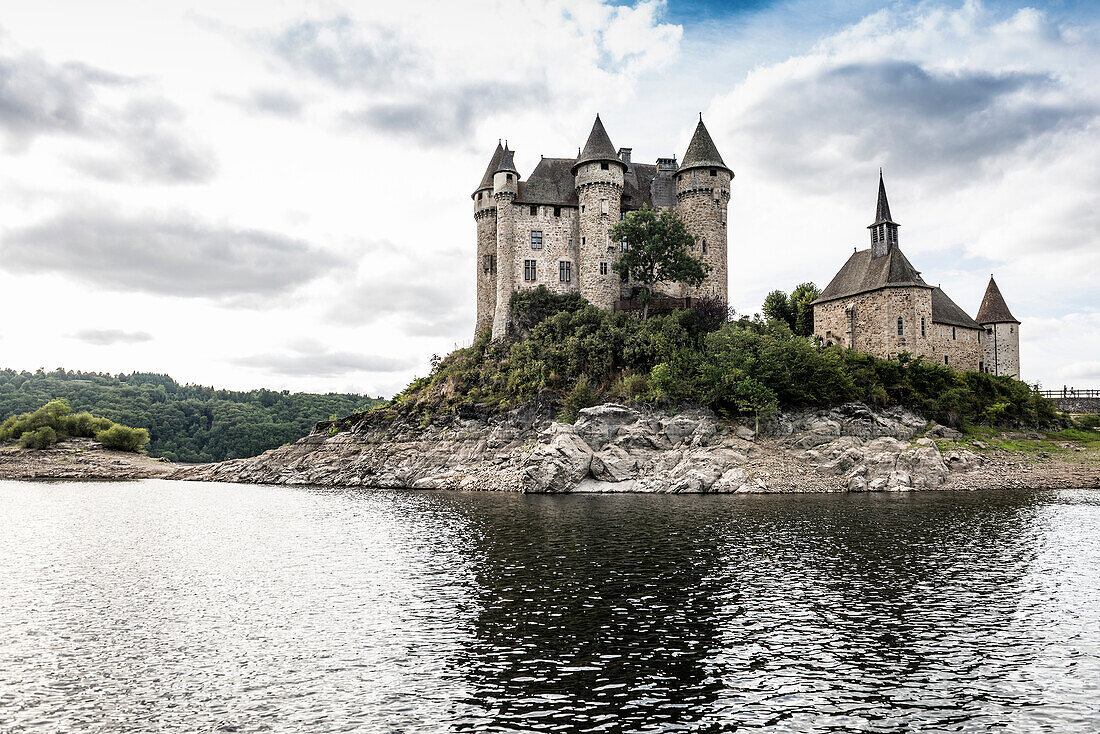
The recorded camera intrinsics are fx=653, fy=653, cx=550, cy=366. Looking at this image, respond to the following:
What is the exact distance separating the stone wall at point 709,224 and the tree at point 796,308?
41.7ft

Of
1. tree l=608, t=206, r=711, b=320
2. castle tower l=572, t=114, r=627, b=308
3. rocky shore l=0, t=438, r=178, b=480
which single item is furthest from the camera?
rocky shore l=0, t=438, r=178, b=480

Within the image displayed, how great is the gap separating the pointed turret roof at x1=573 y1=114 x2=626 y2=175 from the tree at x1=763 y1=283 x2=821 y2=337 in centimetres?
2800

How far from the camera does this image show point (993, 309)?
76375 mm

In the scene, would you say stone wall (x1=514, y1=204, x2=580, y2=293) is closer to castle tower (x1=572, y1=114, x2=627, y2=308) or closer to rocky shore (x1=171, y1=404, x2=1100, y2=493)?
castle tower (x1=572, y1=114, x2=627, y2=308)

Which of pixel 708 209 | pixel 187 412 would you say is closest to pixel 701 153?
pixel 708 209

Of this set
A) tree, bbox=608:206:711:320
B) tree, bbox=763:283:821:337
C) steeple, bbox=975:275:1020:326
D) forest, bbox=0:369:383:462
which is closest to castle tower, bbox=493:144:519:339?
tree, bbox=608:206:711:320

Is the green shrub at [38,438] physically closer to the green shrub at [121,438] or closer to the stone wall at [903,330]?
the green shrub at [121,438]

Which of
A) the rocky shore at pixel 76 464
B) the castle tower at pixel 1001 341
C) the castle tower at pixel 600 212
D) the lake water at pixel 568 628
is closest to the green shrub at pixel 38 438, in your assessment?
the rocky shore at pixel 76 464

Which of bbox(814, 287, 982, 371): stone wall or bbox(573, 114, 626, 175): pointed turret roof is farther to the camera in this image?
bbox(573, 114, 626, 175): pointed turret roof

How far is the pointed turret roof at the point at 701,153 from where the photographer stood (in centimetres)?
7569

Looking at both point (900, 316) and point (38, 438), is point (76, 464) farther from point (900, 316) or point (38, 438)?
point (900, 316)

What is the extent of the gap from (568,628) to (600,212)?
62.9 meters

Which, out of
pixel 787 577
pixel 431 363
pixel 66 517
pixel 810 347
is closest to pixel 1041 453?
pixel 810 347

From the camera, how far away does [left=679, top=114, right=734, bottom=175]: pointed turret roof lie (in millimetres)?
75688
